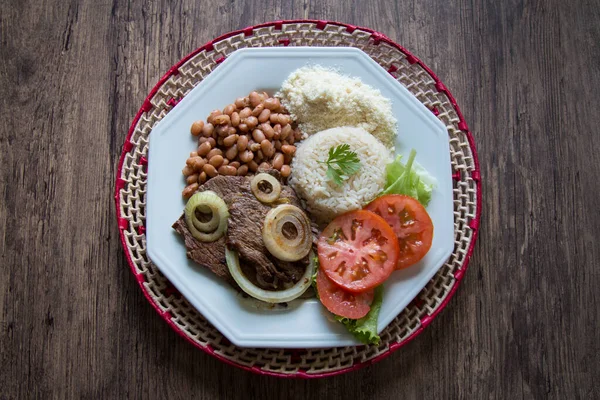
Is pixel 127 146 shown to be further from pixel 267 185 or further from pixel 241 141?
pixel 267 185

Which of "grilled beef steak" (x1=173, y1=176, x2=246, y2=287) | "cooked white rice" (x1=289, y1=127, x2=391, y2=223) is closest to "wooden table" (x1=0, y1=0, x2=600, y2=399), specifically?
"grilled beef steak" (x1=173, y1=176, x2=246, y2=287)

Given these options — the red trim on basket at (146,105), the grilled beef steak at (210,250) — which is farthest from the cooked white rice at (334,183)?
the red trim on basket at (146,105)

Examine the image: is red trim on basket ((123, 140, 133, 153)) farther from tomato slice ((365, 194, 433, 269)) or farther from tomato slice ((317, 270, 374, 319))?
tomato slice ((365, 194, 433, 269))

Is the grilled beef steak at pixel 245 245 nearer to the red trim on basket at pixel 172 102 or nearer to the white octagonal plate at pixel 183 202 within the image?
the white octagonal plate at pixel 183 202

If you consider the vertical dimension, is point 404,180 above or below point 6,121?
below

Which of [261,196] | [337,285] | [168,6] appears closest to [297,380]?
[337,285]

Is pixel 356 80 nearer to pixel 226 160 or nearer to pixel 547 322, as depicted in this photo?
pixel 226 160
